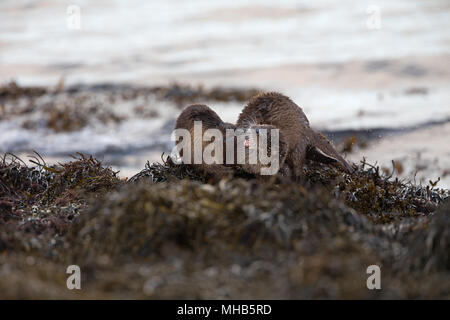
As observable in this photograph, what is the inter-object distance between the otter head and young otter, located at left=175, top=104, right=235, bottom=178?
1.06ft

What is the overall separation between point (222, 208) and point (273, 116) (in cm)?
281

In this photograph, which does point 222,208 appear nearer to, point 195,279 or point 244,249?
point 244,249

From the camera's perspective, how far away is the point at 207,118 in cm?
776

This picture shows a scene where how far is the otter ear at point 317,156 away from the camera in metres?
7.79

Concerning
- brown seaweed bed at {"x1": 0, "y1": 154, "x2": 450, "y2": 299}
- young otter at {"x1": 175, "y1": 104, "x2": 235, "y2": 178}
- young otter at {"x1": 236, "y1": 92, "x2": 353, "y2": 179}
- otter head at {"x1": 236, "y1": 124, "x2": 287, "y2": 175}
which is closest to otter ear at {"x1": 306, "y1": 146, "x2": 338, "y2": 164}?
young otter at {"x1": 236, "y1": 92, "x2": 353, "y2": 179}

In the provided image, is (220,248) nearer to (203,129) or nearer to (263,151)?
(263,151)

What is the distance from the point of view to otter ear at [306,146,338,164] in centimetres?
779

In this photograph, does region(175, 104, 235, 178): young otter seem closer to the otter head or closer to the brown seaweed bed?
the otter head

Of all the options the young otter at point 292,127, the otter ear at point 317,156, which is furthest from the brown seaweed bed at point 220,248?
the otter ear at point 317,156

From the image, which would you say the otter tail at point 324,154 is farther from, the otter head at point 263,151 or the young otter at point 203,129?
the young otter at point 203,129

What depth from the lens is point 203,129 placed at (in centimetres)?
767

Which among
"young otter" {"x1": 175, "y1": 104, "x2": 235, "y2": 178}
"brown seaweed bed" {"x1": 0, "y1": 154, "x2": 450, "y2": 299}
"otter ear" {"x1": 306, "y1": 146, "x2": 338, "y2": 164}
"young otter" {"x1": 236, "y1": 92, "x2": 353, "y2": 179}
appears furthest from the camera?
"otter ear" {"x1": 306, "y1": 146, "x2": 338, "y2": 164}

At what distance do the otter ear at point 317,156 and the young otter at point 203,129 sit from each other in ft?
3.21
